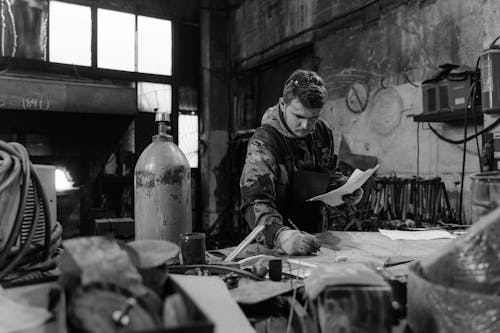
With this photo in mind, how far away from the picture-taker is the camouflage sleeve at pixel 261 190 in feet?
6.29

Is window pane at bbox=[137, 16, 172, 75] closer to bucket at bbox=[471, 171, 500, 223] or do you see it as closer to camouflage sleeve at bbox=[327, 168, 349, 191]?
camouflage sleeve at bbox=[327, 168, 349, 191]

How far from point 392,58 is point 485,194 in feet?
11.0

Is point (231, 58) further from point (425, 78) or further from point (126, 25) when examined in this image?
point (425, 78)

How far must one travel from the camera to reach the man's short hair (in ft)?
7.32

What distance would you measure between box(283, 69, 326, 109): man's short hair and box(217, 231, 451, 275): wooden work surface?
753 mm

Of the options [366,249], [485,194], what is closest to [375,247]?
[366,249]

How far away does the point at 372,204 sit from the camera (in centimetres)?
391

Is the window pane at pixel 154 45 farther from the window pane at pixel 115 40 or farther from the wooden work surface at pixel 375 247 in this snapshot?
the wooden work surface at pixel 375 247

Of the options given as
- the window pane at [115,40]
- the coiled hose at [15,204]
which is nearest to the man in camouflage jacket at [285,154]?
the coiled hose at [15,204]

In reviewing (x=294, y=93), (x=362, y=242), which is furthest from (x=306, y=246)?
(x=294, y=93)

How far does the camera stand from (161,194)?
1.54m

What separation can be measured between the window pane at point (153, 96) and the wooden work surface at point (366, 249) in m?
5.30

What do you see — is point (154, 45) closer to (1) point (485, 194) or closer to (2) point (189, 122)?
(2) point (189, 122)

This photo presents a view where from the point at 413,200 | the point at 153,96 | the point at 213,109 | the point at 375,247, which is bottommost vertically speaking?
the point at 375,247
